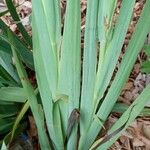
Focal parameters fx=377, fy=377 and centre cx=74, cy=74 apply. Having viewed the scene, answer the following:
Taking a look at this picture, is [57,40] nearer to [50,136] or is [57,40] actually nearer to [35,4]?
[35,4]

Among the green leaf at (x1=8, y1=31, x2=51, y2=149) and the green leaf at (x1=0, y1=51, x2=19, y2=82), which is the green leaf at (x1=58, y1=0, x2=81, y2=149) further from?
the green leaf at (x1=0, y1=51, x2=19, y2=82)

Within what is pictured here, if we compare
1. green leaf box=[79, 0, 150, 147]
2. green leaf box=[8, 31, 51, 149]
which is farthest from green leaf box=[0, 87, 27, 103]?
green leaf box=[79, 0, 150, 147]

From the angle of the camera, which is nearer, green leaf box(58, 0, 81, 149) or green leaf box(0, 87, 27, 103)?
green leaf box(58, 0, 81, 149)

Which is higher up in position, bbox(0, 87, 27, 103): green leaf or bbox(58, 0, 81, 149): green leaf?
bbox(58, 0, 81, 149): green leaf

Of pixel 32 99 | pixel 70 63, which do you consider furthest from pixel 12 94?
pixel 70 63

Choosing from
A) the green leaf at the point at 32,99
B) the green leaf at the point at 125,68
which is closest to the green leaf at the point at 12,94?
the green leaf at the point at 32,99

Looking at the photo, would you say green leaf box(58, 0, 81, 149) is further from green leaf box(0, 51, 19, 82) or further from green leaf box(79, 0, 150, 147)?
green leaf box(0, 51, 19, 82)

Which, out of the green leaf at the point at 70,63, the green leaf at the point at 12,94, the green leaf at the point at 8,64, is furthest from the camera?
the green leaf at the point at 8,64

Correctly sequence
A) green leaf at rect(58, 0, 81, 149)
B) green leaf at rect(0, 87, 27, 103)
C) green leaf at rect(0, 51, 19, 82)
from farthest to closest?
green leaf at rect(0, 51, 19, 82) → green leaf at rect(0, 87, 27, 103) → green leaf at rect(58, 0, 81, 149)

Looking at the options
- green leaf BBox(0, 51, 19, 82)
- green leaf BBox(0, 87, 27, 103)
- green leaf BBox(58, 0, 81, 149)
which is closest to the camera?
green leaf BBox(58, 0, 81, 149)

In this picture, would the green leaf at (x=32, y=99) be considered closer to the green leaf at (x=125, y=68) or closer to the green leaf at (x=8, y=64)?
the green leaf at (x=125, y=68)

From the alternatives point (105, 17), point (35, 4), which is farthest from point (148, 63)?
point (35, 4)
